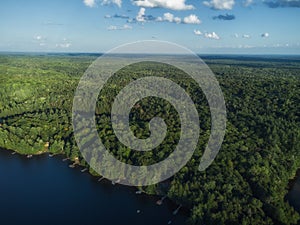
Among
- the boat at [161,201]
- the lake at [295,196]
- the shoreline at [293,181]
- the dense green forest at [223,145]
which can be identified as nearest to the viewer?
the dense green forest at [223,145]

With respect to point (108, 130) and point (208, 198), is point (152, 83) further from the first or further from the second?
point (208, 198)

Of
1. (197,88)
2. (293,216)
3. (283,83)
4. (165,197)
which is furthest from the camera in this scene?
(283,83)

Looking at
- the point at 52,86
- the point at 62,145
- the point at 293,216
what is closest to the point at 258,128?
the point at 293,216

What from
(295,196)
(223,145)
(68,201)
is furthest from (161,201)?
(295,196)

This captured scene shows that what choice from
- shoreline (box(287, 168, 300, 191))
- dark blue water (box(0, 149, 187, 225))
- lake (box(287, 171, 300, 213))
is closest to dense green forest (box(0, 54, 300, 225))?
shoreline (box(287, 168, 300, 191))

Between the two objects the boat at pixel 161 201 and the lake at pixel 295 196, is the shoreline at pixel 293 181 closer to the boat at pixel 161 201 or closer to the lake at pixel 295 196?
the lake at pixel 295 196

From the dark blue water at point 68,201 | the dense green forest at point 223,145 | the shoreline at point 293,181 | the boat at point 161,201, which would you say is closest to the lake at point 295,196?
the shoreline at point 293,181
